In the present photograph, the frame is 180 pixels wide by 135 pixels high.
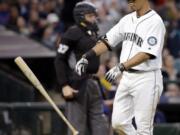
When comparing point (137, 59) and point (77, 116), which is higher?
point (137, 59)

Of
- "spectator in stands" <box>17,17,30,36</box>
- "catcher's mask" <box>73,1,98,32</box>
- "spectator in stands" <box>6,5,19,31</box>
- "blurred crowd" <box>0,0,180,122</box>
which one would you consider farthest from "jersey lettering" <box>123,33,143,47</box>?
"spectator in stands" <box>6,5,19,31</box>

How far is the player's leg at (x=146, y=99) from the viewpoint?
978cm

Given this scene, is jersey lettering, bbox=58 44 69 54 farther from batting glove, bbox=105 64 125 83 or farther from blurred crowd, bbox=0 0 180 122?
blurred crowd, bbox=0 0 180 122

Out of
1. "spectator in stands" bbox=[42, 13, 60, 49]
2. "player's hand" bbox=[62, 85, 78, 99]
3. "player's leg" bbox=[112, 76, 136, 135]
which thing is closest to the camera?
"player's leg" bbox=[112, 76, 136, 135]

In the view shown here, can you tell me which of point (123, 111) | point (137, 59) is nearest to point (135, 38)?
point (137, 59)

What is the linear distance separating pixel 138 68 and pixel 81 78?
1.18 m

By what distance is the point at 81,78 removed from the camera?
10.8 meters

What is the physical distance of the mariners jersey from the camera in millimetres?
9648

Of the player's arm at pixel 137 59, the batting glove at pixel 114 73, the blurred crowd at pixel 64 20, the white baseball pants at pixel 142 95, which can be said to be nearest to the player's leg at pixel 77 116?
the white baseball pants at pixel 142 95

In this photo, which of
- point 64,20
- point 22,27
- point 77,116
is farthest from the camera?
point 22,27

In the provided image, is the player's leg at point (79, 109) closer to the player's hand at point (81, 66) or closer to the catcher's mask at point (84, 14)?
the catcher's mask at point (84, 14)

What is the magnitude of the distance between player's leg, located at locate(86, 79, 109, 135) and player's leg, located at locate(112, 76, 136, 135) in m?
0.82

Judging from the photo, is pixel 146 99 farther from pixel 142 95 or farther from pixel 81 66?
pixel 81 66

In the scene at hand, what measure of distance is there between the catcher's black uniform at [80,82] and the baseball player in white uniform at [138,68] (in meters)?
0.70
